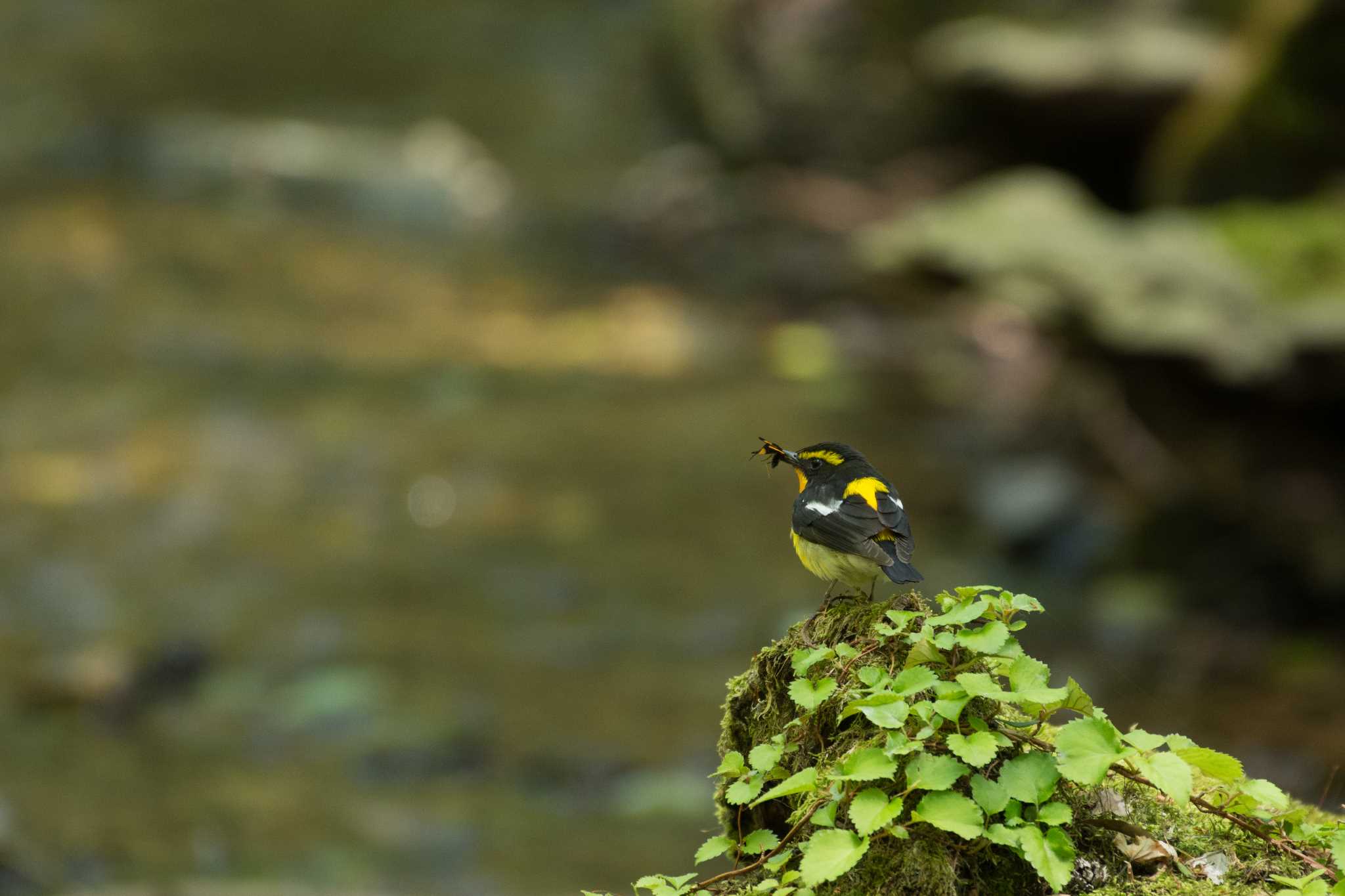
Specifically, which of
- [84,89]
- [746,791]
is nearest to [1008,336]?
[746,791]

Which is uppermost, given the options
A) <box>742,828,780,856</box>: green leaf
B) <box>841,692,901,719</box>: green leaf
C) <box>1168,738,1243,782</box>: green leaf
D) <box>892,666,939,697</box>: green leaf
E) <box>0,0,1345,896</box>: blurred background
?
<box>0,0,1345,896</box>: blurred background

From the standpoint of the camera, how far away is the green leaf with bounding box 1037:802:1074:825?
188 cm

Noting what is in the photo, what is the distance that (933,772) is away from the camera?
1.92m

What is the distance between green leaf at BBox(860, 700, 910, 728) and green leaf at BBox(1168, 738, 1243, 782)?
1.49 feet

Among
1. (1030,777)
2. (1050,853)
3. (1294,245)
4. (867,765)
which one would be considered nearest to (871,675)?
(867,765)

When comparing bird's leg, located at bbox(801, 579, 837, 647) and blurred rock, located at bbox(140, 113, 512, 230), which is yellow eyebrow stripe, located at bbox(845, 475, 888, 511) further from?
blurred rock, located at bbox(140, 113, 512, 230)

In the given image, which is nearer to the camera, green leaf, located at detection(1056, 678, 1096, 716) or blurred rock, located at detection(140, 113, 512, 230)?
green leaf, located at detection(1056, 678, 1096, 716)

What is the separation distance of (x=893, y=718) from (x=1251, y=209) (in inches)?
377

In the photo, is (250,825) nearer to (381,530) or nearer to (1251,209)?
(381,530)

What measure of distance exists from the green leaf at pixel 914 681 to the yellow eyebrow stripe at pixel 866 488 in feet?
1.71

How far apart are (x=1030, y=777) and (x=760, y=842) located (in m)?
0.50

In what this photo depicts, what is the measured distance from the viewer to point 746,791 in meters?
2.10

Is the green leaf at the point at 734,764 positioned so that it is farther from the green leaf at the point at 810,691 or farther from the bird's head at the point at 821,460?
the bird's head at the point at 821,460

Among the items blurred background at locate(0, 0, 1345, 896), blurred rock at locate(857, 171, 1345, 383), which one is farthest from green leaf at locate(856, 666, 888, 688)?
blurred rock at locate(857, 171, 1345, 383)
